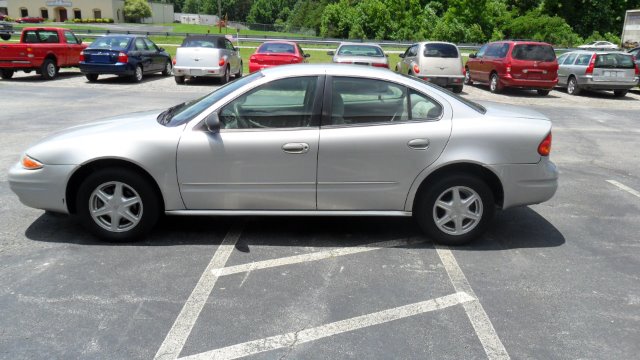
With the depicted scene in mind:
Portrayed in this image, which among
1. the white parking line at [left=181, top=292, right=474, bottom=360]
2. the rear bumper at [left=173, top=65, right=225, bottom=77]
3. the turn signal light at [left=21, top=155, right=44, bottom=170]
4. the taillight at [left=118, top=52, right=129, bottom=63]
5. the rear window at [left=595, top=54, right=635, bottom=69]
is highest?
the rear window at [left=595, top=54, right=635, bottom=69]

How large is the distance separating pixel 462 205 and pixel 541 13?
5631cm

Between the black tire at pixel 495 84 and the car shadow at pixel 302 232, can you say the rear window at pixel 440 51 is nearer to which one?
the black tire at pixel 495 84

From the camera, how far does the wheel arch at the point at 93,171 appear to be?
15.1 ft

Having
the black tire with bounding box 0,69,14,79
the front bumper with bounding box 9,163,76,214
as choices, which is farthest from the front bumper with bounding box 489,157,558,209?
the black tire with bounding box 0,69,14,79

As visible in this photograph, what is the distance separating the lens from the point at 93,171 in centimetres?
467

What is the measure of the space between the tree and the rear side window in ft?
296

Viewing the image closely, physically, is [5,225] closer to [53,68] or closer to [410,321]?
[410,321]

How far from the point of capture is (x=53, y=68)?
1880 centimetres

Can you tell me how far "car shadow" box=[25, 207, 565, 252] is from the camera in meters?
4.88

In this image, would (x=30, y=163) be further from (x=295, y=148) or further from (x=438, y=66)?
(x=438, y=66)

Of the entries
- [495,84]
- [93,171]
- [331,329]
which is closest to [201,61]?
[495,84]

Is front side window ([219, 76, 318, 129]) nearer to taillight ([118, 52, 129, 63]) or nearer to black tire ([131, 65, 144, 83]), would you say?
taillight ([118, 52, 129, 63])

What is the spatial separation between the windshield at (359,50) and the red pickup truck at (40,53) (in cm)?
978

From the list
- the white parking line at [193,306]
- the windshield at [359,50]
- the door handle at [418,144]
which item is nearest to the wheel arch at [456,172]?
the door handle at [418,144]
